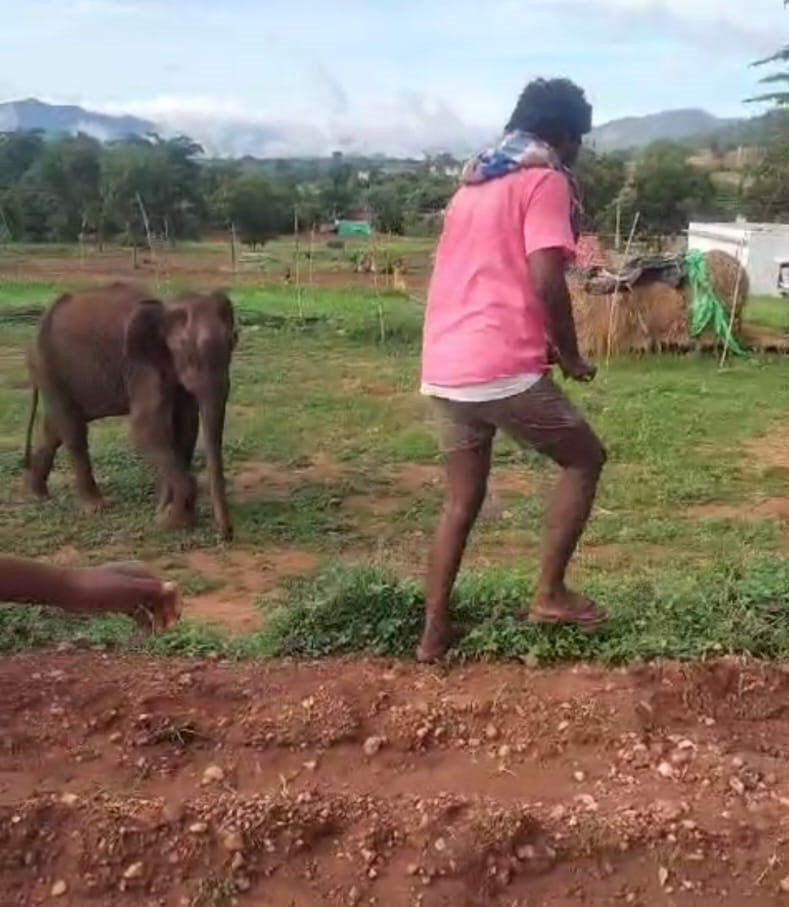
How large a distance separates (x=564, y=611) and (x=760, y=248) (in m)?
32.2

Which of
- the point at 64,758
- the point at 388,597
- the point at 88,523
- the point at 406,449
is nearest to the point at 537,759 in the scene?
the point at 388,597

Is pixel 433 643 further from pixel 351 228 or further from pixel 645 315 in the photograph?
pixel 351 228

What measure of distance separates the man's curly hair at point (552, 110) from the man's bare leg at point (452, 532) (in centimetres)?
108

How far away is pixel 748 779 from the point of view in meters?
4.02

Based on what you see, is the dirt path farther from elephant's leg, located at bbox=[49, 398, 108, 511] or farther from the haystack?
the haystack

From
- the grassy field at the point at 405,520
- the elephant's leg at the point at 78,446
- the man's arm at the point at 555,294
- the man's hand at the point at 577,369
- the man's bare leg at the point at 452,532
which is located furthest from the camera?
the elephant's leg at the point at 78,446

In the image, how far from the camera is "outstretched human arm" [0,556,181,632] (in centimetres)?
285

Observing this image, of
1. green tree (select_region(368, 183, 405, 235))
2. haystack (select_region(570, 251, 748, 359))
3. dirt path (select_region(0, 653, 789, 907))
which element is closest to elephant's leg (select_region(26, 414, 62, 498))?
dirt path (select_region(0, 653, 789, 907))

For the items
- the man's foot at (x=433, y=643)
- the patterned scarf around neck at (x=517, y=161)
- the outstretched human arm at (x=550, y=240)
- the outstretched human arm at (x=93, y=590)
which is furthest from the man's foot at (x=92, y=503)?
the outstretched human arm at (x=93, y=590)

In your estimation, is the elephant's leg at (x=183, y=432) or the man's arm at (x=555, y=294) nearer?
the man's arm at (x=555, y=294)

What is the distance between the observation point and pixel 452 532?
4.78 meters

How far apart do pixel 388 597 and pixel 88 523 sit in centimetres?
482

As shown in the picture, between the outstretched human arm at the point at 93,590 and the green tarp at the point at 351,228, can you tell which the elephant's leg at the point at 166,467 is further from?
the green tarp at the point at 351,228

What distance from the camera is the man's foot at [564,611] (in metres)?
4.86
